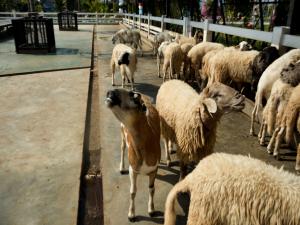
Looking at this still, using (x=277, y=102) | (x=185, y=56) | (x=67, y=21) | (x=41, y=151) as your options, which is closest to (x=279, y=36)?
(x=277, y=102)

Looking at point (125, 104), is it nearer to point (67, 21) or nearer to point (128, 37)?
point (128, 37)

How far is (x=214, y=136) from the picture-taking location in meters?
3.46

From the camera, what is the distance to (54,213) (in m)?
3.12

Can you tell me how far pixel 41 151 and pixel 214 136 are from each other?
2.66 meters

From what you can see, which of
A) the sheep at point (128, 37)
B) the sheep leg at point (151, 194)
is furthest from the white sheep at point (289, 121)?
the sheep at point (128, 37)

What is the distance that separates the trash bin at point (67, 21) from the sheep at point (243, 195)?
2538 centimetres

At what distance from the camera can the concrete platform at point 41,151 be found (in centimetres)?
318

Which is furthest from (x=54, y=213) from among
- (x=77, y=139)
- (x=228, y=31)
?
(x=228, y=31)

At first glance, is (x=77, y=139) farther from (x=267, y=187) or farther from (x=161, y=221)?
(x=267, y=187)

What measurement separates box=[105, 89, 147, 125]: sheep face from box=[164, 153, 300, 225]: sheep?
95 centimetres

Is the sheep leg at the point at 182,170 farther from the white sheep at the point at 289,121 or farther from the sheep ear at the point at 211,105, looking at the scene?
the white sheep at the point at 289,121

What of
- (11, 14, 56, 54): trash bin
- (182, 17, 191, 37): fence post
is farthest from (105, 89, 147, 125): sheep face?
(11, 14, 56, 54): trash bin

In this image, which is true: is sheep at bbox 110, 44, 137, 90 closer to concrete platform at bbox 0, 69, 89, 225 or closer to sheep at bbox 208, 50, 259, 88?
concrete platform at bbox 0, 69, 89, 225

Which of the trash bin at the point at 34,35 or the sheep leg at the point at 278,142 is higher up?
the trash bin at the point at 34,35
